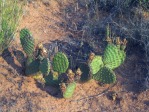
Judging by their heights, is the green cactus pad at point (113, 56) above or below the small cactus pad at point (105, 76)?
above

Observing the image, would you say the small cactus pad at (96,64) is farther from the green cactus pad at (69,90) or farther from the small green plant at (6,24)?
the small green plant at (6,24)

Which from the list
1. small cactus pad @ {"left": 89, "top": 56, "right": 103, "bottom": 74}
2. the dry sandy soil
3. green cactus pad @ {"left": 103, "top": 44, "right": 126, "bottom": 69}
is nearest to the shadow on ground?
the dry sandy soil

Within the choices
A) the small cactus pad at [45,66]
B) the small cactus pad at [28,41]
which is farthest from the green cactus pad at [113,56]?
the small cactus pad at [28,41]

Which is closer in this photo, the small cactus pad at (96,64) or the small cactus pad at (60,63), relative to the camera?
the small cactus pad at (60,63)

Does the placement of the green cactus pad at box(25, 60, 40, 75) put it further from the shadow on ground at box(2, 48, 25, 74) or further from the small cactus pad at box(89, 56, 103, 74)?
the small cactus pad at box(89, 56, 103, 74)

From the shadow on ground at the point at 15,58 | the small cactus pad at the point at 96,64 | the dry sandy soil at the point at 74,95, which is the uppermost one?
the small cactus pad at the point at 96,64

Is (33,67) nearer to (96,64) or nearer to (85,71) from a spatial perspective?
(85,71)

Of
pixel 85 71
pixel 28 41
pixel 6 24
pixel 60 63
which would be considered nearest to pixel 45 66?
pixel 60 63

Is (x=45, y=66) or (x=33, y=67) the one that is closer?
(x=45, y=66)
